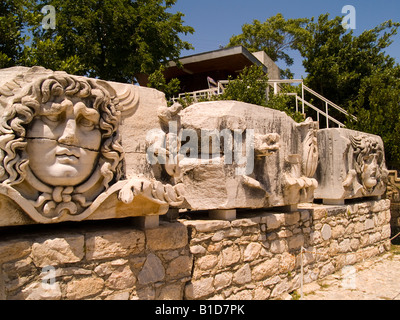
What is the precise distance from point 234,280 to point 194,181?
1094mm

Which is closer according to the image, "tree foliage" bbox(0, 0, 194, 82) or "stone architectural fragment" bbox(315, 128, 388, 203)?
"stone architectural fragment" bbox(315, 128, 388, 203)

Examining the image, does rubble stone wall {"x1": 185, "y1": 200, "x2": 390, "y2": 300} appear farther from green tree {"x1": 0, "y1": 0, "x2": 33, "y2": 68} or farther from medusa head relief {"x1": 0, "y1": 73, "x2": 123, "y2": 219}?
green tree {"x1": 0, "y1": 0, "x2": 33, "y2": 68}

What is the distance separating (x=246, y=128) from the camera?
3697 mm

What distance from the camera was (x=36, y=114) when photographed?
7.19ft

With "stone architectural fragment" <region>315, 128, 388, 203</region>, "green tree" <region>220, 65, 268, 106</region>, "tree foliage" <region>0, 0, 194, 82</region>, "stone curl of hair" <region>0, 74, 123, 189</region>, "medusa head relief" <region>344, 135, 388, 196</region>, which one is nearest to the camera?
"stone curl of hair" <region>0, 74, 123, 189</region>

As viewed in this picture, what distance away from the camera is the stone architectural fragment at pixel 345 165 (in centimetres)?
525

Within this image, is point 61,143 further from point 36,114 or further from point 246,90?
point 246,90

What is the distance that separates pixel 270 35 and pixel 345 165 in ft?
59.5

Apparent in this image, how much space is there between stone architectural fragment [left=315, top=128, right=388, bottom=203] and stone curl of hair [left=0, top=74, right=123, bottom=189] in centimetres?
380

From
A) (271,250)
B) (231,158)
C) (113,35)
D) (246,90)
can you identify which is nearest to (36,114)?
(231,158)

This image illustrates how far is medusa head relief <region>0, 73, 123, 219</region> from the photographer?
Answer: 209cm

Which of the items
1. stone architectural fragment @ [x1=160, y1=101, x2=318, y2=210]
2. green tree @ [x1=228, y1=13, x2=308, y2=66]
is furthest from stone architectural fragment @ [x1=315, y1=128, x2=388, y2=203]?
green tree @ [x1=228, y1=13, x2=308, y2=66]

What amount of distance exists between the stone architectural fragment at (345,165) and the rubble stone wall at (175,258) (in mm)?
420
